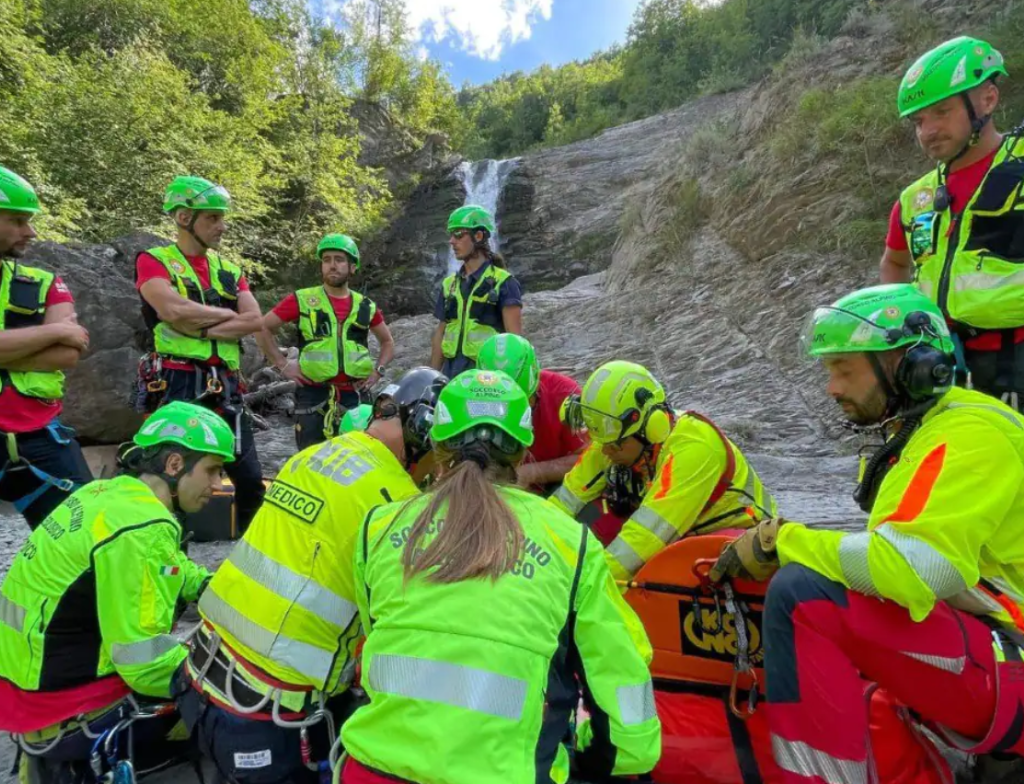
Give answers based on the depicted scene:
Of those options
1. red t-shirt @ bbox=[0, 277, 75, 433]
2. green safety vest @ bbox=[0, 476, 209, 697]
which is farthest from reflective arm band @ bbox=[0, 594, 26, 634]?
red t-shirt @ bbox=[0, 277, 75, 433]

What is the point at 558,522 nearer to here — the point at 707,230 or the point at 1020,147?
the point at 1020,147

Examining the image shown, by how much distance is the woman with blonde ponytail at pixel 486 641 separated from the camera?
1415mm

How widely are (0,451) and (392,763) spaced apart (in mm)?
2650

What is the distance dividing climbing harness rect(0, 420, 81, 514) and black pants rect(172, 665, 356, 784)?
5.19 feet

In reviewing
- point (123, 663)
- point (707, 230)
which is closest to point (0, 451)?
point (123, 663)

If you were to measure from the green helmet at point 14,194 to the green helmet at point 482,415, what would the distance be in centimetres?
239

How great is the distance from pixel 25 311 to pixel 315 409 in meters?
2.29

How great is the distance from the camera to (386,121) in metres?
31.1

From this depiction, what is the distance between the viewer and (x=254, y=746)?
6.64ft

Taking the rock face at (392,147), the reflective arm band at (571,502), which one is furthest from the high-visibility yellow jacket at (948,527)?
the rock face at (392,147)

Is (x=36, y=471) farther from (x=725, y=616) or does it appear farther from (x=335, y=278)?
(x=725, y=616)

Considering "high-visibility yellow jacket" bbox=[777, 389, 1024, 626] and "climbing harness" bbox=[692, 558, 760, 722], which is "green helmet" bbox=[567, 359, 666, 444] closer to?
"climbing harness" bbox=[692, 558, 760, 722]

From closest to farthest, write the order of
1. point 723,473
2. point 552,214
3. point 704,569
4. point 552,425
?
1. point 704,569
2. point 723,473
3. point 552,425
4. point 552,214

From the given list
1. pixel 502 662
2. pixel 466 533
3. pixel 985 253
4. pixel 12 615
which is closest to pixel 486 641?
pixel 502 662
